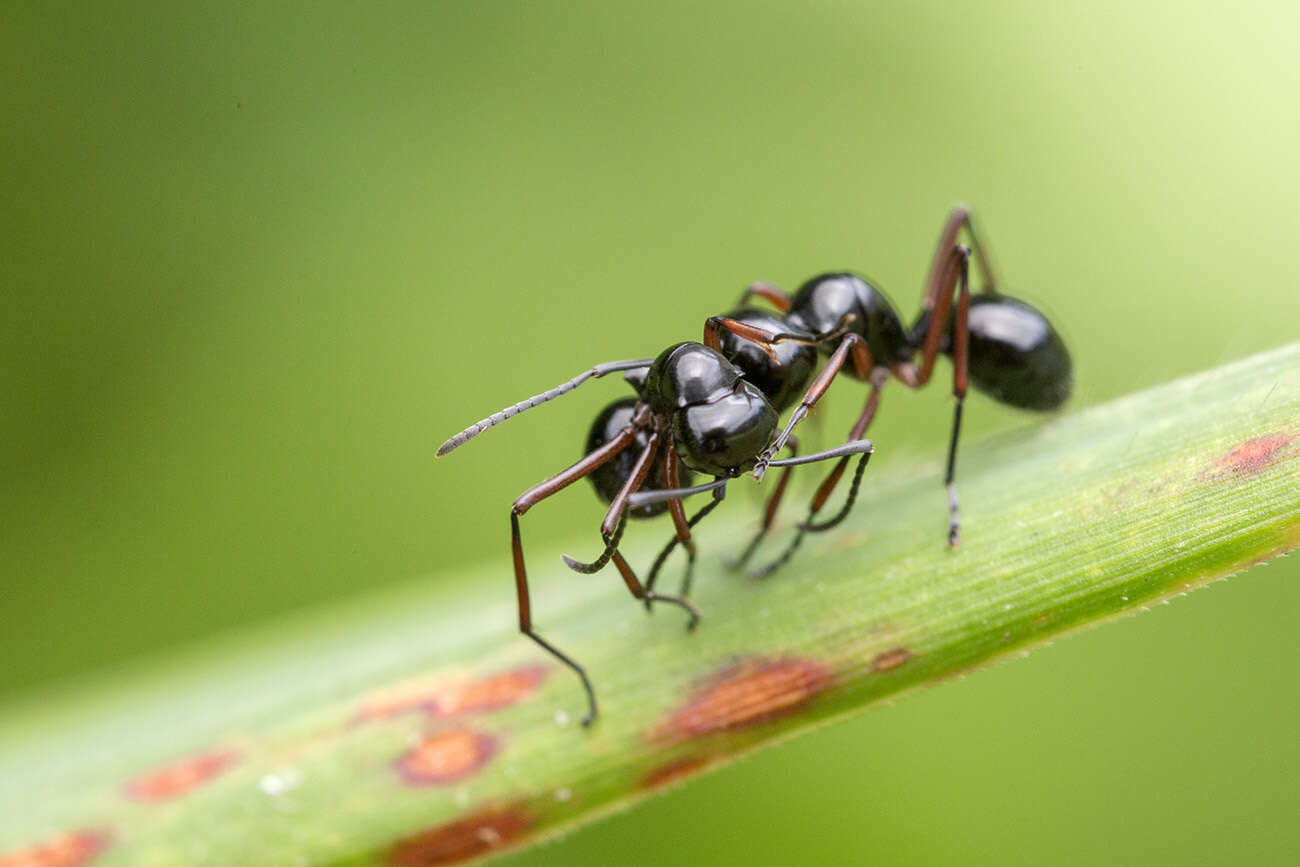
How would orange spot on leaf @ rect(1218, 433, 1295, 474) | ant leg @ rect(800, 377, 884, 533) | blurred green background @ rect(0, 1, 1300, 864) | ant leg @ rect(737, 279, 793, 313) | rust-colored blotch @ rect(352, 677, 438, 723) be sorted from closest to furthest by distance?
1. orange spot on leaf @ rect(1218, 433, 1295, 474)
2. rust-colored blotch @ rect(352, 677, 438, 723)
3. ant leg @ rect(800, 377, 884, 533)
4. ant leg @ rect(737, 279, 793, 313)
5. blurred green background @ rect(0, 1, 1300, 864)

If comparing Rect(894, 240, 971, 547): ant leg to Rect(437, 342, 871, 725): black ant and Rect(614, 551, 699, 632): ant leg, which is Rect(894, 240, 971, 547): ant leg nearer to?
Rect(437, 342, 871, 725): black ant

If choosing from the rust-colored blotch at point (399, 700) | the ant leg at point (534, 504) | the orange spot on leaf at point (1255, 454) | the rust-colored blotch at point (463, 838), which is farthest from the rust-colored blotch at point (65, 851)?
the orange spot on leaf at point (1255, 454)

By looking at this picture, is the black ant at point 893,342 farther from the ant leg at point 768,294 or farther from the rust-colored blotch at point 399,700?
the rust-colored blotch at point 399,700

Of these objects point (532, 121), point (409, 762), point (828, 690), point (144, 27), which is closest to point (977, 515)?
point (828, 690)

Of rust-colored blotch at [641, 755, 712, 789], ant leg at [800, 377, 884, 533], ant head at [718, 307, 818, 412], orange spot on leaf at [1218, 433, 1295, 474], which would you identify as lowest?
rust-colored blotch at [641, 755, 712, 789]

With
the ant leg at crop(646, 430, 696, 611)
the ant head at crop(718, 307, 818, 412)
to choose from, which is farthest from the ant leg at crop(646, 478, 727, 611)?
the ant head at crop(718, 307, 818, 412)

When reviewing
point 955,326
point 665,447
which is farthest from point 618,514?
point 955,326

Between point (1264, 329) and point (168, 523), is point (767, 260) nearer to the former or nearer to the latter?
point (1264, 329)
